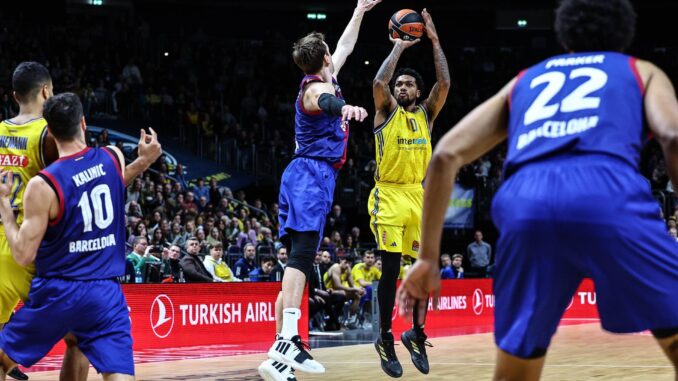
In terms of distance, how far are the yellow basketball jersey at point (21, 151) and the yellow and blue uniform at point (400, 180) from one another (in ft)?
10.9

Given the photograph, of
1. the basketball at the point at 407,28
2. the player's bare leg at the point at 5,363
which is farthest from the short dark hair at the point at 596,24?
the basketball at the point at 407,28

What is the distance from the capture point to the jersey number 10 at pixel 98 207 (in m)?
4.89

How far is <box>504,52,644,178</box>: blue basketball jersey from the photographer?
3242mm

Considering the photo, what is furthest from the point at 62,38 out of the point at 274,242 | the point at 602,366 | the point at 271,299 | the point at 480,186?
the point at 602,366

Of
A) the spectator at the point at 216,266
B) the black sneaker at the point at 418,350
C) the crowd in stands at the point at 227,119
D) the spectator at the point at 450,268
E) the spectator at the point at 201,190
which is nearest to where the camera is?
the black sneaker at the point at 418,350

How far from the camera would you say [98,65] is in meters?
24.0

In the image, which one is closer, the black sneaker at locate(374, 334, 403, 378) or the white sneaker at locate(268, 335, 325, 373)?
the white sneaker at locate(268, 335, 325, 373)

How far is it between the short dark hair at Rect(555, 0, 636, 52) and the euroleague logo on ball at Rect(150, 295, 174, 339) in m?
9.75

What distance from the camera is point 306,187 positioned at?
713cm

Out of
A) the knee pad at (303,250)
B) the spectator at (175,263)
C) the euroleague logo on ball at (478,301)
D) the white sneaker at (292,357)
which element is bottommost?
the euroleague logo on ball at (478,301)

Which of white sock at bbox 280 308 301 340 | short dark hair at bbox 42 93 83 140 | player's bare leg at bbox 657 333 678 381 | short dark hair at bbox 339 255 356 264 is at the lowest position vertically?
short dark hair at bbox 339 255 356 264

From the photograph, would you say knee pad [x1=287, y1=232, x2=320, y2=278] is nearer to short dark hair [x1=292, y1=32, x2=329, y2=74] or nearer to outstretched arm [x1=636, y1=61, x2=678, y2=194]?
short dark hair [x1=292, y1=32, x2=329, y2=74]

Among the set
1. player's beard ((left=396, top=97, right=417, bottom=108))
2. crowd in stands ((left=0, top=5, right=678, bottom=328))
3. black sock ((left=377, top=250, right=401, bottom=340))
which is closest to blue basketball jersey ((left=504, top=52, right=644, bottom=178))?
black sock ((left=377, top=250, right=401, bottom=340))

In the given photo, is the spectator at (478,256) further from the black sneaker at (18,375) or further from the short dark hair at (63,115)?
the short dark hair at (63,115)
